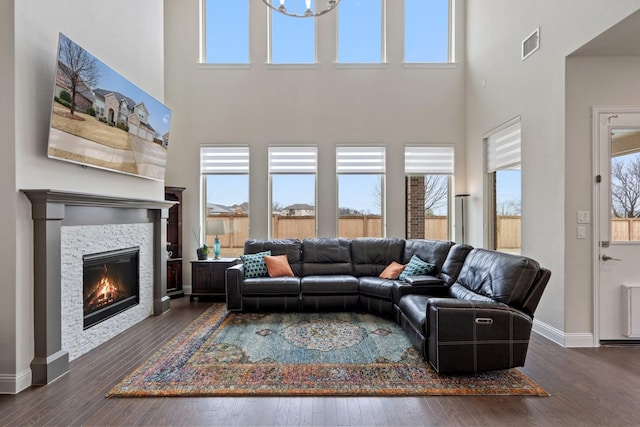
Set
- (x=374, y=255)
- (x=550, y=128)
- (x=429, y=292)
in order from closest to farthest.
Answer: (x=550, y=128)
(x=429, y=292)
(x=374, y=255)

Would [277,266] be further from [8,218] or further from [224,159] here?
[8,218]

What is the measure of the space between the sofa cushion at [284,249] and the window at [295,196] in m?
0.70

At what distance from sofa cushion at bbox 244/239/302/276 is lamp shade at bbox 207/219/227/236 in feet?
1.86

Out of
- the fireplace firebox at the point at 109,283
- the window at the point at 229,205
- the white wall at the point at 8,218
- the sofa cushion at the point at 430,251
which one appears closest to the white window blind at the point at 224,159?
the window at the point at 229,205

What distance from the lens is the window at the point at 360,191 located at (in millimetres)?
5695

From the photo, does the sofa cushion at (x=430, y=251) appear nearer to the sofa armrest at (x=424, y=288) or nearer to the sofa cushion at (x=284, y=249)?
the sofa armrest at (x=424, y=288)

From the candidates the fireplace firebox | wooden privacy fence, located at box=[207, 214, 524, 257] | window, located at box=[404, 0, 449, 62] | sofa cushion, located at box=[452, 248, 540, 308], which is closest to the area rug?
sofa cushion, located at box=[452, 248, 540, 308]

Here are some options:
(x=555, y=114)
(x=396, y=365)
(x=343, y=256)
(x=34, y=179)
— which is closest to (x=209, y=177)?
(x=343, y=256)

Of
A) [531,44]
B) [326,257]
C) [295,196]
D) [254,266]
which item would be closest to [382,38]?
[531,44]

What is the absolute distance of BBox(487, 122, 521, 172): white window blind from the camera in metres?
4.16

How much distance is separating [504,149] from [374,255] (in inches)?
91.0

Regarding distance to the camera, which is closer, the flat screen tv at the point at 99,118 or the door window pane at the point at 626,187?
the flat screen tv at the point at 99,118

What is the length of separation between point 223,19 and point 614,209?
20.2ft

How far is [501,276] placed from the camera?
2.90 metres
